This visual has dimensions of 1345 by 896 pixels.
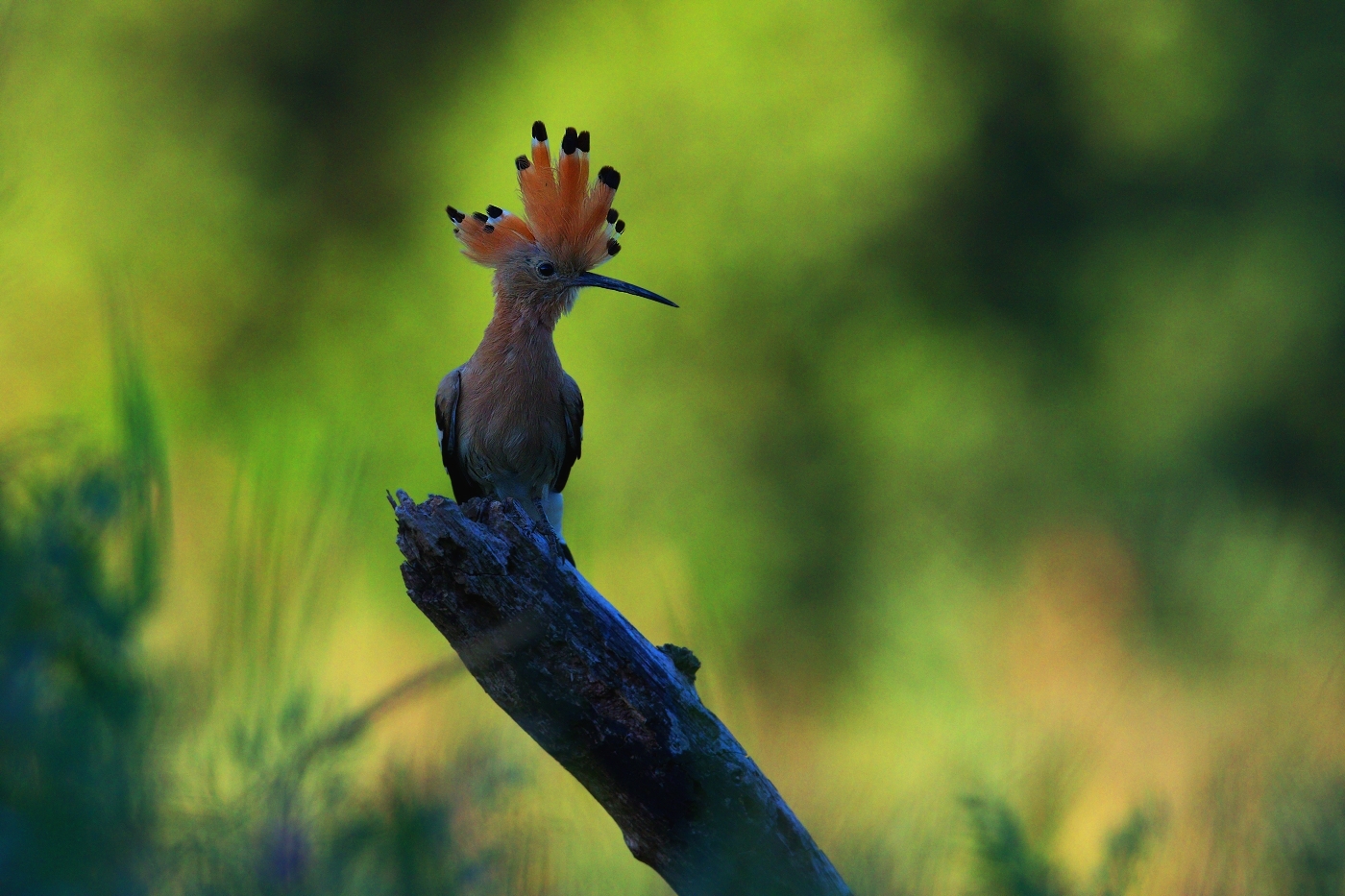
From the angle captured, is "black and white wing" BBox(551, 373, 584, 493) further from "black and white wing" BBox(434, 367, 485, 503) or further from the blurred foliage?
the blurred foliage

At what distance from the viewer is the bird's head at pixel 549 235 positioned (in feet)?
8.90

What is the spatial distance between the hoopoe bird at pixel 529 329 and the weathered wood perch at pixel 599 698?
1.35 m

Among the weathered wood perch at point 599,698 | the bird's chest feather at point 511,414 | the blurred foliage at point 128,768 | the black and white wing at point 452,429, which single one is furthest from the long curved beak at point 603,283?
the blurred foliage at point 128,768

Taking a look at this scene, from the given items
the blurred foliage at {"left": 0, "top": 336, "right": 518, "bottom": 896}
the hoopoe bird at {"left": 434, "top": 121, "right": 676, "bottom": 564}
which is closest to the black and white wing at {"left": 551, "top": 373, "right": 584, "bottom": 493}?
the hoopoe bird at {"left": 434, "top": 121, "right": 676, "bottom": 564}

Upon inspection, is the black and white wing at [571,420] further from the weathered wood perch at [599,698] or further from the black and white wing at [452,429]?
the weathered wood perch at [599,698]

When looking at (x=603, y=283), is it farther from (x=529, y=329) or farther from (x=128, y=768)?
(x=128, y=768)

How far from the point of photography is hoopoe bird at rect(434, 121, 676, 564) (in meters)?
2.74

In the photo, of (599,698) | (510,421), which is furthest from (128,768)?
(510,421)

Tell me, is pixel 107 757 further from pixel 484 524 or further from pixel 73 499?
pixel 484 524

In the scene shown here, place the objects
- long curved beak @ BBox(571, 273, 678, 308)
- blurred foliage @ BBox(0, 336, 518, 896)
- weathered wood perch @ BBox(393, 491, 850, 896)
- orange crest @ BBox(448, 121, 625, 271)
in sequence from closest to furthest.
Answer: blurred foliage @ BBox(0, 336, 518, 896) → weathered wood perch @ BBox(393, 491, 850, 896) → orange crest @ BBox(448, 121, 625, 271) → long curved beak @ BBox(571, 273, 678, 308)

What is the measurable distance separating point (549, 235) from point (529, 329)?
235 mm

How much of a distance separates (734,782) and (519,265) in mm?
1829

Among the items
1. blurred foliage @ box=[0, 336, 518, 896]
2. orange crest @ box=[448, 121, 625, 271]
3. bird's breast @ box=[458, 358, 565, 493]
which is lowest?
blurred foliage @ box=[0, 336, 518, 896]

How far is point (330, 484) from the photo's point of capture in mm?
545
